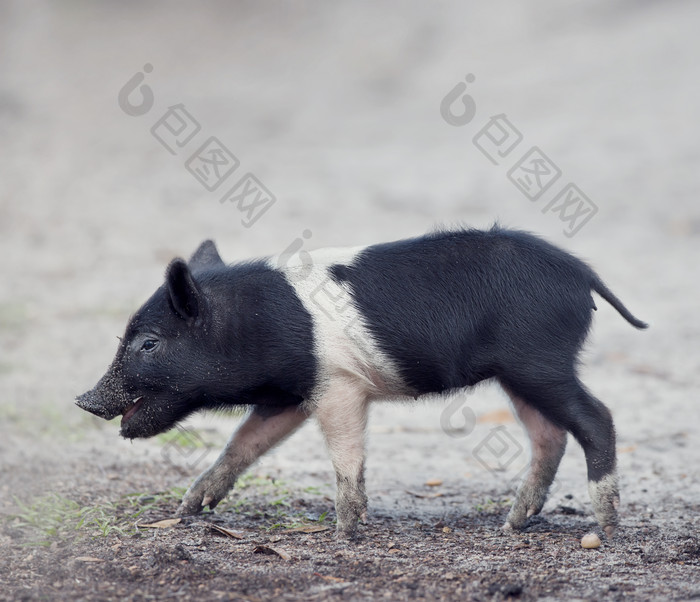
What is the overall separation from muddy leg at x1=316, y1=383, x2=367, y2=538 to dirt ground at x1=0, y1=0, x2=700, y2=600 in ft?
0.61

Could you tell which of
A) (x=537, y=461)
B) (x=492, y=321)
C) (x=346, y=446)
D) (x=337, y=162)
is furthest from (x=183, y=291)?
(x=337, y=162)

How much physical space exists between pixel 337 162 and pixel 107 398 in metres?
12.2

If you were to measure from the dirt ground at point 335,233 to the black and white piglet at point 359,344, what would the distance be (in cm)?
61

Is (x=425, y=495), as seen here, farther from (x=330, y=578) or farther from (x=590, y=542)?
(x=330, y=578)

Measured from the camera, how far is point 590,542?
479 centimetres

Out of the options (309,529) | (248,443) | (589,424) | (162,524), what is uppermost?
(589,424)

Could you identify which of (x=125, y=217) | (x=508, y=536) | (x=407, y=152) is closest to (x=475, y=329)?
(x=508, y=536)

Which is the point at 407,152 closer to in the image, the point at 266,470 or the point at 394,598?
the point at 266,470

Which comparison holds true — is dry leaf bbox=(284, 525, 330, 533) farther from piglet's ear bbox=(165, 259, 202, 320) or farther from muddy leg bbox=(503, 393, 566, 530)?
piglet's ear bbox=(165, 259, 202, 320)

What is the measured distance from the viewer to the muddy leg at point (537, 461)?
211 inches

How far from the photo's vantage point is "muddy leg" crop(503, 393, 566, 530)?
535cm

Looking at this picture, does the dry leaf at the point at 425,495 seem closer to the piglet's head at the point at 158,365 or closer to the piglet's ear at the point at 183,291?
the piglet's head at the point at 158,365

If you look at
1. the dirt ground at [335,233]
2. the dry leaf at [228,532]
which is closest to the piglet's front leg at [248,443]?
the dirt ground at [335,233]
